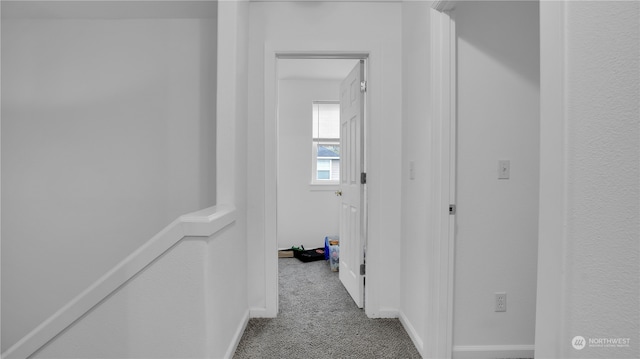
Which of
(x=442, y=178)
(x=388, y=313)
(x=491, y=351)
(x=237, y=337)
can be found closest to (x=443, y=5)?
(x=442, y=178)

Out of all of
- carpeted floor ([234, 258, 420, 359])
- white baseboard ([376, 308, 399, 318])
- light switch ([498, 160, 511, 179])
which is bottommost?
carpeted floor ([234, 258, 420, 359])

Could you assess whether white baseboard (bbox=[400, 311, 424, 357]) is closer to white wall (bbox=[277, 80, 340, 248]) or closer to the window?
white wall (bbox=[277, 80, 340, 248])

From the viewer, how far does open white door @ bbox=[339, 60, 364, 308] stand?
2768 mm

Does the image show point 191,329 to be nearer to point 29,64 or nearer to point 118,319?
point 118,319

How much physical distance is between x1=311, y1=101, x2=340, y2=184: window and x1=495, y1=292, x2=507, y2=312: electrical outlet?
293 cm

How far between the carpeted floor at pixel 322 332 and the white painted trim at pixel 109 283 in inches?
34.1

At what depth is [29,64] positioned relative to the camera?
9.29 feet

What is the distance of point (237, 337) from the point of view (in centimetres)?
217

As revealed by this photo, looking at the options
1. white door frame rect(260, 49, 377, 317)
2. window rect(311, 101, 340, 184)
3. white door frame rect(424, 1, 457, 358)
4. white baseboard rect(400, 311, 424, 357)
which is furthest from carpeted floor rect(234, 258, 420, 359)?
window rect(311, 101, 340, 184)

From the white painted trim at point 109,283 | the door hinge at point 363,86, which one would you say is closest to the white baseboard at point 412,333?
the white painted trim at point 109,283

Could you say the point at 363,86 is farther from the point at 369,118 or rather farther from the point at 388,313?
the point at 388,313

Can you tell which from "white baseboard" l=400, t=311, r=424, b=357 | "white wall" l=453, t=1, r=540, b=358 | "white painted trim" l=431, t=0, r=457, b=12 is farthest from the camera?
"white baseboard" l=400, t=311, r=424, b=357

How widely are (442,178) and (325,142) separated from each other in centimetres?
295

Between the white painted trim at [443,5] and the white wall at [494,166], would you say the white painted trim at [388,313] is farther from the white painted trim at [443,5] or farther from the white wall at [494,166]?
the white painted trim at [443,5]
